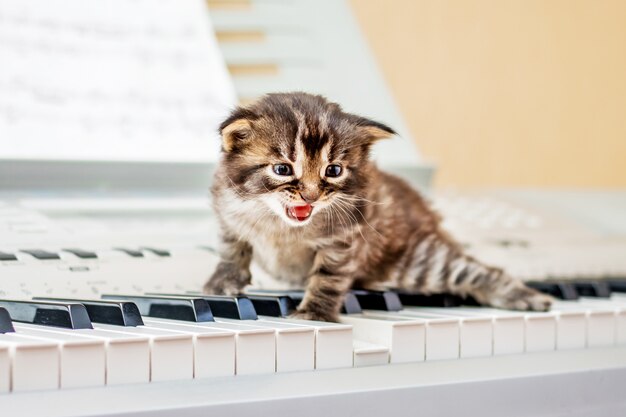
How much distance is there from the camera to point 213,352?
92 cm

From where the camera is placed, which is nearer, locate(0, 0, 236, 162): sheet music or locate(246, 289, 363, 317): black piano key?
locate(246, 289, 363, 317): black piano key

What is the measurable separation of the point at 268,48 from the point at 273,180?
→ 37.3 inches

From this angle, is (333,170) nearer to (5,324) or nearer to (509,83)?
(5,324)

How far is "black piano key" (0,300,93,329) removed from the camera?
0.98 meters

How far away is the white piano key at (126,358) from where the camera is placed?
0.85m

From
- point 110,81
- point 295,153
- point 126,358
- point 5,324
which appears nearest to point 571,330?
point 295,153

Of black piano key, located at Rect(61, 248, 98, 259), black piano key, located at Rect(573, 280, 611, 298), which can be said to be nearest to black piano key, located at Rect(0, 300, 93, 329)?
black piano key, located at Rect(61, 248, 98, 259)

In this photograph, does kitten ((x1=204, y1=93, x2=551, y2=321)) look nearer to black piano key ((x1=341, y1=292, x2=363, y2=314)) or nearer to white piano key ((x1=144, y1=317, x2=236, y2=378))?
black piano key ((x1=341, y1=292, x2=363, y2=314))

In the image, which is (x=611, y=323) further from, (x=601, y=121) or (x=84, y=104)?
(x=601, y=121)

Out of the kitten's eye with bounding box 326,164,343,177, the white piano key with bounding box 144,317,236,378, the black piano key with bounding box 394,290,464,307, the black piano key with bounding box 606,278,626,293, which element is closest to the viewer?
the white piano key with bounding box 144,317,236,378

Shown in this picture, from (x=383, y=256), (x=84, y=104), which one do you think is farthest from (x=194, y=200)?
(x=383, y=256)

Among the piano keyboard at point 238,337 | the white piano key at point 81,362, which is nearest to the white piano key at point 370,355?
the piano keyboard at point 238,337

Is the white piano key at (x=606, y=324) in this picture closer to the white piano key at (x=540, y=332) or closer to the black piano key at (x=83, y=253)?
the white piano key at (x=540, y=332)

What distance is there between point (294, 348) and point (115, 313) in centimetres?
24
